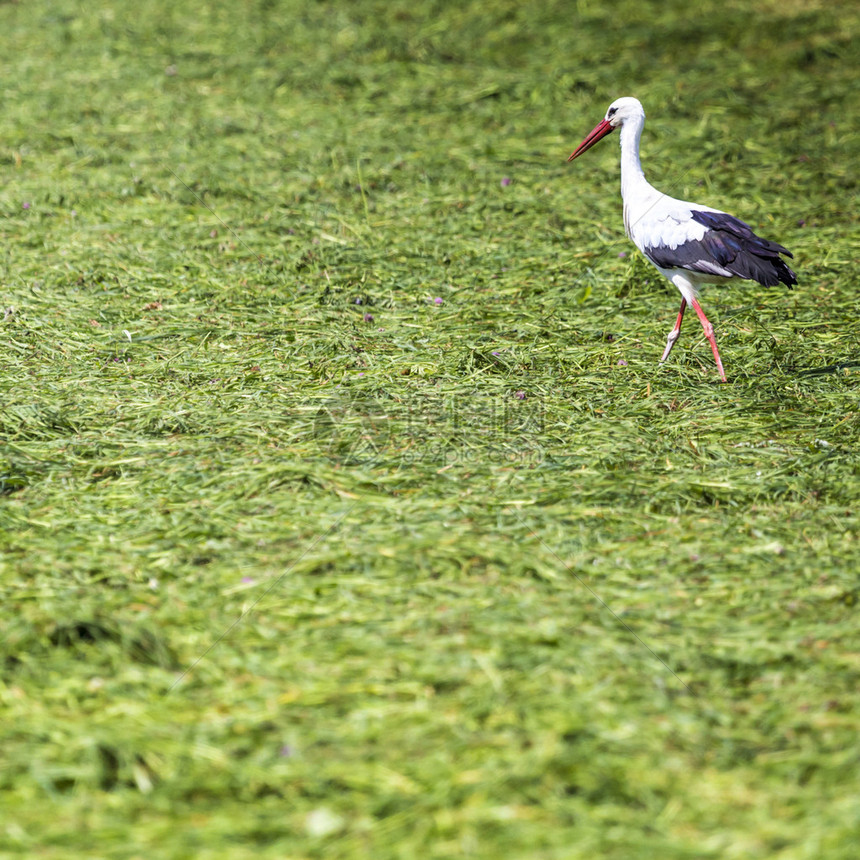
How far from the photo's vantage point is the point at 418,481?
4758 mm

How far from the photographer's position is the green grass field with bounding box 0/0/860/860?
10.00ft

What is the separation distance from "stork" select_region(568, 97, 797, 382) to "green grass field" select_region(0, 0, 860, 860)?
18.0 inches

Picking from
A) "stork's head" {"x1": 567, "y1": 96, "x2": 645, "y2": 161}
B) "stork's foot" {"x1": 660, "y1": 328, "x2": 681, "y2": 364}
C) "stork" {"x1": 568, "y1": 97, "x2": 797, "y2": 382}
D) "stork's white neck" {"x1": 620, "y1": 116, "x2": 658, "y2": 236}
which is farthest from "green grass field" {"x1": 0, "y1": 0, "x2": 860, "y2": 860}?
"stork's head" {"x1": 567, "y1": 96, "x2": 645, "y2": 161}

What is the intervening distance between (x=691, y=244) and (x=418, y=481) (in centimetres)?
241

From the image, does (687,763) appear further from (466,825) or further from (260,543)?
(260,543)

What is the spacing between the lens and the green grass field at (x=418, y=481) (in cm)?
305

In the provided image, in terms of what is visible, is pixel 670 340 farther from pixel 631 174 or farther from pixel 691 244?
pixel 631 174

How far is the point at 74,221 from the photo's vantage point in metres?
7.95

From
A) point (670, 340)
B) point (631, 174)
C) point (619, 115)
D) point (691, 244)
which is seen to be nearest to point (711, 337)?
point (670, 340)

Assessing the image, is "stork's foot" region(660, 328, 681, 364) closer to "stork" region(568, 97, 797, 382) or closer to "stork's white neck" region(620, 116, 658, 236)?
"stork" region(568, 97, 797, 382)

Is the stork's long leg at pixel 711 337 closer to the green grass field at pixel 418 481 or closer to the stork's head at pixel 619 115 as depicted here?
the green grass field at pixel 418 481

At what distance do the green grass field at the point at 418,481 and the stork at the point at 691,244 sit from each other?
458mm

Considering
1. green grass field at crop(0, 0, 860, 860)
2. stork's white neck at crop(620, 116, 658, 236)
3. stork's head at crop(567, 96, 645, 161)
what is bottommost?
green grass field at crop(0, 0, 860, 860)

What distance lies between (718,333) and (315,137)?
455cm
